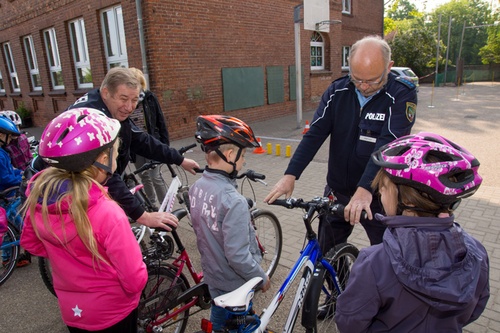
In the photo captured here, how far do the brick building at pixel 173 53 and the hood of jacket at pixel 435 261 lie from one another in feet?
30.4

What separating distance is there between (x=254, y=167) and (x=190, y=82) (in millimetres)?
4334

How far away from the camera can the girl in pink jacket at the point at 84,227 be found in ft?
5.21

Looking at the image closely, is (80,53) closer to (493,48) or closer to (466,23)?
(493,48)

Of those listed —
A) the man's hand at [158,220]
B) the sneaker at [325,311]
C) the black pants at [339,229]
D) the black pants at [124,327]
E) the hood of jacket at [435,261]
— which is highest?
the hood of jacket at [435,261]

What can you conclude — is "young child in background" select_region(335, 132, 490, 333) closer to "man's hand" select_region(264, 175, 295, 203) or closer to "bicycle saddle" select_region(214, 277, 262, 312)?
"bicycle saddle" select_region(214, 277, 262, 312)

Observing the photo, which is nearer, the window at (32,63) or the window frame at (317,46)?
the window at (32,63)

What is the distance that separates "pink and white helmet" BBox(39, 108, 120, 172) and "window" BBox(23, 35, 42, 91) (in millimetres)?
15107

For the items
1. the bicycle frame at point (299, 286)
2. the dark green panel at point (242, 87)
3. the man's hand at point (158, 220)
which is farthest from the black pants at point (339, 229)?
the dark green panel at point (242, 87)

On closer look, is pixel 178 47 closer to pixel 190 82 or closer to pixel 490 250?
pixel 190 82

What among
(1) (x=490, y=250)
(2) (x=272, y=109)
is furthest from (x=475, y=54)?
(1) (x=490, y=250)

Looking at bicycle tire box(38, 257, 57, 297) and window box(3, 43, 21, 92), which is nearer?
bicycle tire box(38, 257, 57, 297)

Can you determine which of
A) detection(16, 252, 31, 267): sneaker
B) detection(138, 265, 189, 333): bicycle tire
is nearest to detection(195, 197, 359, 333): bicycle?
detection(138, 265, 189, 333): bicycle tire

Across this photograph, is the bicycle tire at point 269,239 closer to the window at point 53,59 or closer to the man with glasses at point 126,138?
the man with glasses at point 126,138

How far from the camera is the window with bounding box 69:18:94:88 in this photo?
11.7 m
